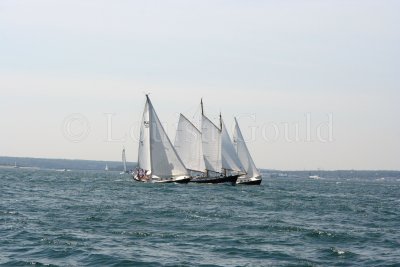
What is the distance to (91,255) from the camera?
26.3 meters

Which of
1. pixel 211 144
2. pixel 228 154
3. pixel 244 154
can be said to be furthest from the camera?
pixel 244 154

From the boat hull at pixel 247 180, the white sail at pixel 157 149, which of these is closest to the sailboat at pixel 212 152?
the white sail at pixel 157 149

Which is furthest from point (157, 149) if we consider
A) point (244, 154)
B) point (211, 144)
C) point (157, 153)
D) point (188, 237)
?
point (188, 237)

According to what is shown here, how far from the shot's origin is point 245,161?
11106 cm

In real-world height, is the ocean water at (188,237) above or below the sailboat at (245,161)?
below

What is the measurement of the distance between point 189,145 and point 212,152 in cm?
453

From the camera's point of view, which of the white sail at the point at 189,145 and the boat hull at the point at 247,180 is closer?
the white sail at the point at 189,145

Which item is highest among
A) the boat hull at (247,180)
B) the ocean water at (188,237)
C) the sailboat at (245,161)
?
the sailboat at (245,161)

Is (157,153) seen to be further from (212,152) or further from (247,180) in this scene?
(247,180)

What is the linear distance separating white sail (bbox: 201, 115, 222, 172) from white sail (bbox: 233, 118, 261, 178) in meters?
7.76

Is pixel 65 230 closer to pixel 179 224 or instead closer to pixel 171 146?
pixel 179 224

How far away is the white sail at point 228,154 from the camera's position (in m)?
103

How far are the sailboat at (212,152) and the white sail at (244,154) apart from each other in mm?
7316

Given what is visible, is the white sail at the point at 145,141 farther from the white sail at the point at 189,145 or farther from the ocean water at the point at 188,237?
the ocean water at the point at 188,237
